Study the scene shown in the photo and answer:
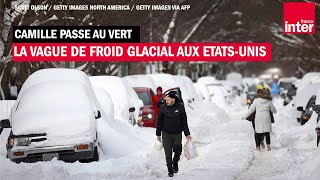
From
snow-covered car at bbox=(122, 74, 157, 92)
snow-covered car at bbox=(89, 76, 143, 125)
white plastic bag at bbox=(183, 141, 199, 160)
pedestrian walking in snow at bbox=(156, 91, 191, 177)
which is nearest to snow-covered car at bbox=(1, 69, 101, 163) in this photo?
pedestrian walking in snow at bbox=(156, 91, 191, 177)

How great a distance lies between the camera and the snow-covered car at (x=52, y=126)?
1338 centimetres

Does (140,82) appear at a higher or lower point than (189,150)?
higher

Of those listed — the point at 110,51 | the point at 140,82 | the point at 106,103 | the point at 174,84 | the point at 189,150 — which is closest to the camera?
the point at 189,150

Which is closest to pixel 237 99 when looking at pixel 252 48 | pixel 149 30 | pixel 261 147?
pixel 149 30

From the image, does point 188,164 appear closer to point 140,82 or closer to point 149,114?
point 149,114

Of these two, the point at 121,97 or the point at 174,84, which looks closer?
the point at 121,97

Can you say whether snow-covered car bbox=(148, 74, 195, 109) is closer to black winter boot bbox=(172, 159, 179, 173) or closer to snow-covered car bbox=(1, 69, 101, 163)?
snow-covered car bbox=(1, 69, 101, 163)

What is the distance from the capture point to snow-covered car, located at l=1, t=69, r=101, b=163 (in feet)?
43.9

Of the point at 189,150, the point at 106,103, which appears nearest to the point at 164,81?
the point at 106,103

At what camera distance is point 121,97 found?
21219 mm

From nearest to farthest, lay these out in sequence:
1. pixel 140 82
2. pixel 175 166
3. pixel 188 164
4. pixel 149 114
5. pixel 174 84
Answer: pixel 175 166 → pixel 188 164 → pixel 149 114 → pixel 140 82 → pixel 174 84

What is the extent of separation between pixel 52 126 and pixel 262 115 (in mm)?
6698

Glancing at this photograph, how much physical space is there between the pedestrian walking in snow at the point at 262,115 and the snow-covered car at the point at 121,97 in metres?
3.60

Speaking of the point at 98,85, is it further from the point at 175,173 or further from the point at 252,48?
the point at 252,48
